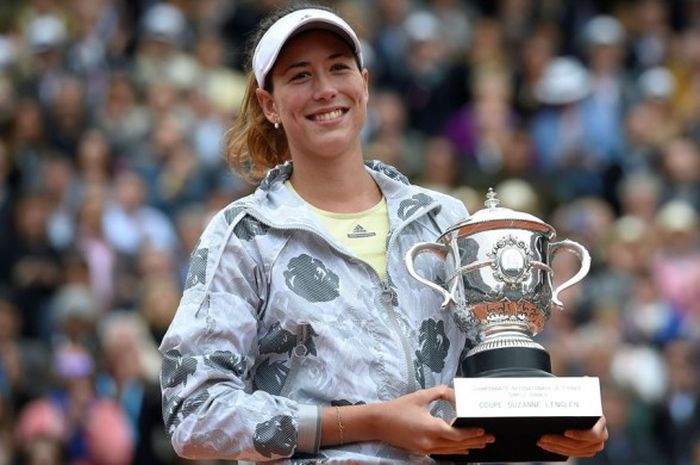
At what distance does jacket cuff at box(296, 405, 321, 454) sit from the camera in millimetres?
3633

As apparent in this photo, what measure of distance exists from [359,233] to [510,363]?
49 cm

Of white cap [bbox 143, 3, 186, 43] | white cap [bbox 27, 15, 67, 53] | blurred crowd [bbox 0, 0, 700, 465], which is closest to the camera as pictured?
blurred crowd [bbox 0, 0, 700, 465]

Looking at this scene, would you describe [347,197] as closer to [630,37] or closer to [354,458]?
[354,458]

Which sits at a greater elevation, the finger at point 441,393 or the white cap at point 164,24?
the white cap at point 164,24

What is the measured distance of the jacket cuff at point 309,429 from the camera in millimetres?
3633

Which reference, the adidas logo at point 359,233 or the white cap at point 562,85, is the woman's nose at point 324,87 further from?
the white cap at point 562,85

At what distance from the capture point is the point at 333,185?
3.96 m

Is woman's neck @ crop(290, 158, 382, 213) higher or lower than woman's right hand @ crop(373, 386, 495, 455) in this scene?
higher

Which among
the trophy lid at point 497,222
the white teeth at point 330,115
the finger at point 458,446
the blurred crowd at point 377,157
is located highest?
the blurred crowd at point 377,157

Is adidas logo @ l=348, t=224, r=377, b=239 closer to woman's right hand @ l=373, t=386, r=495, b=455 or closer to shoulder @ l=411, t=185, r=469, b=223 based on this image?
shoulder @ l=411, t=185, r=469, b=223

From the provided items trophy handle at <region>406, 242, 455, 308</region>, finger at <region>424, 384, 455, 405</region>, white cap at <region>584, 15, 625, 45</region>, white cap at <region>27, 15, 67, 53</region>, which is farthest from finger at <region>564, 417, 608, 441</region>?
white cap at <region>584, 15, 625, 45</region>

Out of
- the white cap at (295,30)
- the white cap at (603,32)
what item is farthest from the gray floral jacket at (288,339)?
the white cap at (603,32)

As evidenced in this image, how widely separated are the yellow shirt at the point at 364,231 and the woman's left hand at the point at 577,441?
515 millimetres

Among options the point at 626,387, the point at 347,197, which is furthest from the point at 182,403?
the point at 626,387
